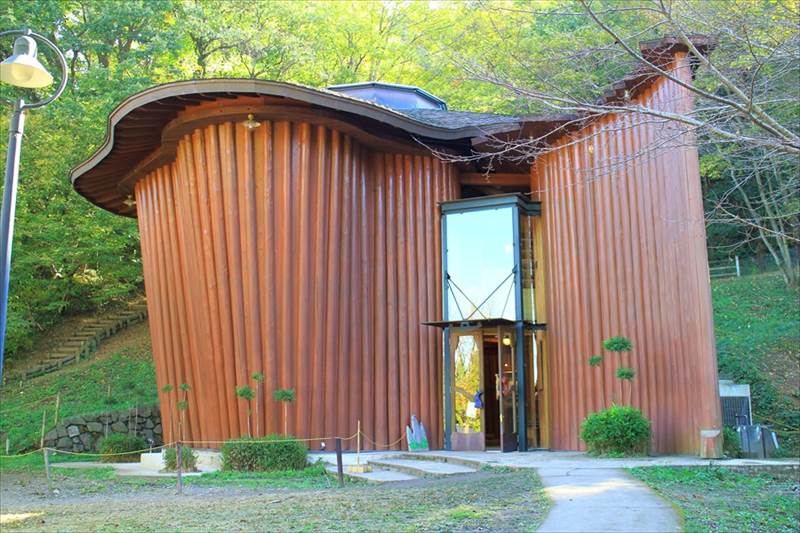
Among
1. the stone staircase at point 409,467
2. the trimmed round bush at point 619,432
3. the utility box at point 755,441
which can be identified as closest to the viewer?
the stone staircase at point 409,467

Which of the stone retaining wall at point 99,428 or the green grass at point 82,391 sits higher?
the green grass at point 82,391

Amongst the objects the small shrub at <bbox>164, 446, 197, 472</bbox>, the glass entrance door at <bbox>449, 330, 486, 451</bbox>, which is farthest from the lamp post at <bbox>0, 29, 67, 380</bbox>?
the glass entrance door at <bbox>449, 330, 486, 451</bbox>

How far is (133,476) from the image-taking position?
1323 centimetres

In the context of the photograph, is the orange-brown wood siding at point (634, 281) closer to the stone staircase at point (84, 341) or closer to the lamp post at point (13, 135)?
the lamp post at point (13, 135)

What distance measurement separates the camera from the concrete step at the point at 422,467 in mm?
11477

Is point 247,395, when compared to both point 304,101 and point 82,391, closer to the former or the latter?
point 304,101

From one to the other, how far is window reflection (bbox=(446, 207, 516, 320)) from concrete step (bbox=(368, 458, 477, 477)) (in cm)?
353

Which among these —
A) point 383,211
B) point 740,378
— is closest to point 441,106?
point 383,211

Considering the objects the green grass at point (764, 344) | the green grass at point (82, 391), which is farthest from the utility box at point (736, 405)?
the green grass at point (82, 391)

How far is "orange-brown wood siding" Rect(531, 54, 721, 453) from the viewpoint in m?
12.5

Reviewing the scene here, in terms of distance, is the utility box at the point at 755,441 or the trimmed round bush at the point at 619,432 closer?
the trimmed round bush at the point at 619,432

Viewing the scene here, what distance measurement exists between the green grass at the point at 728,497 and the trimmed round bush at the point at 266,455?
5.50 meters

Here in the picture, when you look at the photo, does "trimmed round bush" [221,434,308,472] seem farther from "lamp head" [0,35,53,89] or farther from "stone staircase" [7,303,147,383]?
"stone staircase" [7,303,147,383]

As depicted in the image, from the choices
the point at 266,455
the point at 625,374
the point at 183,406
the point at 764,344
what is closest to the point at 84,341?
the point at 183,406
